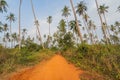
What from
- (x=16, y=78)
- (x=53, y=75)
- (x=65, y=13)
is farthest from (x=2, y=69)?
(x=65, y=13)

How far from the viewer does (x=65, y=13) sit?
215 feet

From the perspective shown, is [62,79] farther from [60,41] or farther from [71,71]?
[60,41]

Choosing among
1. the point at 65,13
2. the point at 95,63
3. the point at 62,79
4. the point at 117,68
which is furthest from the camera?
the point at 65,13

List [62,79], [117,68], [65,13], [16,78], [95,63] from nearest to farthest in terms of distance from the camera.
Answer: [117,68] → [62,79] → [16,78] → [95,63] → [65,13]

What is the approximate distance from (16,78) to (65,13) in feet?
174

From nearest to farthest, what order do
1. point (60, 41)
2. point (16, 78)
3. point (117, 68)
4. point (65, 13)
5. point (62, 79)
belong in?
1. point (117, 68)
2. point (62, 79)
3. point (16, 78)
4. point (60, 41)
5. point (65, 13)

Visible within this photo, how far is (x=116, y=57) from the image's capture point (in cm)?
1363

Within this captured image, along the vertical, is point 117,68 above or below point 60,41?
below

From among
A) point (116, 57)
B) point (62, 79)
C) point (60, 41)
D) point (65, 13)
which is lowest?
point (62, 79)

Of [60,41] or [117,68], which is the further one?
[60,41]

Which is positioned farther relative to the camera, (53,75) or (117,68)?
(53,75)

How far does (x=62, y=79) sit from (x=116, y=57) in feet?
13.1

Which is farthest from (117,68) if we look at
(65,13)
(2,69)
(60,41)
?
(65,13)

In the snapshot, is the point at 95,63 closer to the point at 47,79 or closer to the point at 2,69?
the point at 47,79
